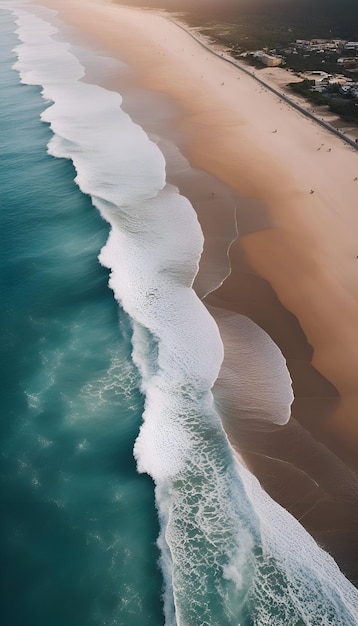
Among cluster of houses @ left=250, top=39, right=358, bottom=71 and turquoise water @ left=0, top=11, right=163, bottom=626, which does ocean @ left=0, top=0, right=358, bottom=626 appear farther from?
cluster of houses @ left=250, top=39, right=358, bottom=71

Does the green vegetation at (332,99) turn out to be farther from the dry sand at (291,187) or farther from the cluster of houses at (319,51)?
the cluster of houses at (319,51)

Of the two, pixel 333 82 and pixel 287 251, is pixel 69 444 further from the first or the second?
pixel 333 82

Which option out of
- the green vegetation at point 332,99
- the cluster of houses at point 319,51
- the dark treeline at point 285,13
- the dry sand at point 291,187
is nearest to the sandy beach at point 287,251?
the dry sand at point 291,187

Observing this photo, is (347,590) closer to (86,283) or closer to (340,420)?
(340,420)

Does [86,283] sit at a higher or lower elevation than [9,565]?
higher

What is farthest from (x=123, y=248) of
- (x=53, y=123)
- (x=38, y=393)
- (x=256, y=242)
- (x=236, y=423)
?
(x=53, y=123)

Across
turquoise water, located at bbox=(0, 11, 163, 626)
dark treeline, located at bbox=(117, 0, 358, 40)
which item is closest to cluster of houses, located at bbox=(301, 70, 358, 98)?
dark treeline, located at bbox=(117, 0, 358, 40)
